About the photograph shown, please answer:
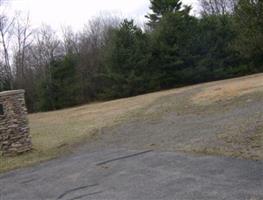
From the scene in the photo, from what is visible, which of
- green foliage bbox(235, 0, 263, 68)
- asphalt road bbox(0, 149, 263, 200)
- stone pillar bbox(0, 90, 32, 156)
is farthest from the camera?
stone pillar bbox(0, 90, 32, 156)

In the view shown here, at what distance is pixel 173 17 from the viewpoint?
35656 millimetres

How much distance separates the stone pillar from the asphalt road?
2766 millimetres

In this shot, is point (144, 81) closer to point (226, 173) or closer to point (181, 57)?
Result: point (181, 57)

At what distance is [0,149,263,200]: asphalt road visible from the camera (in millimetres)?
5836

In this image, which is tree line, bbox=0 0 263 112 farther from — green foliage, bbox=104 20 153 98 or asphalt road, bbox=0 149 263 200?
asphalt road, bbox=0 149 263 200

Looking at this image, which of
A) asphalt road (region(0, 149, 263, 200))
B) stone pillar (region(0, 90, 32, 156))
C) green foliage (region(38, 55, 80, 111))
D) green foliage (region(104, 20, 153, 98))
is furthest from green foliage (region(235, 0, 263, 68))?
green foliage (region(38, 55, 80, 111))

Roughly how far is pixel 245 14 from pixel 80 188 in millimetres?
5087

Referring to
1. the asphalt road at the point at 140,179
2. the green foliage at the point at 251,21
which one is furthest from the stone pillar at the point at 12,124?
the green foliage at the point at 251,21

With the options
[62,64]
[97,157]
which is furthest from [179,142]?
[62,64]

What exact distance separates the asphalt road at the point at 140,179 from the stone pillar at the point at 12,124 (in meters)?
2.77

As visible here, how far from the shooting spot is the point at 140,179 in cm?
709

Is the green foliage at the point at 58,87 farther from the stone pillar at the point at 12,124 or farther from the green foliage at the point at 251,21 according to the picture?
the green foliage at the point at 251,21

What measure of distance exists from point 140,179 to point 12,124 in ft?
22.1

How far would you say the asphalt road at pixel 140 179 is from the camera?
5836 millimetres
